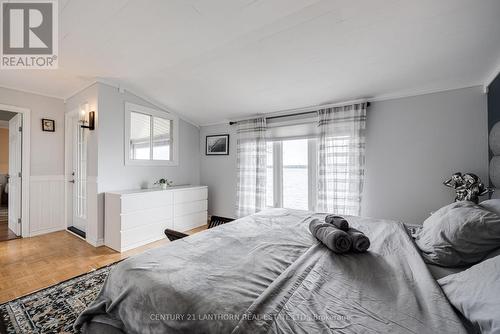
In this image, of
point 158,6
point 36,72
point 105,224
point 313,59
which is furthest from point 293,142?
point 36,72

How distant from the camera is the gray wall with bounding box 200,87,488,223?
92.1 inches

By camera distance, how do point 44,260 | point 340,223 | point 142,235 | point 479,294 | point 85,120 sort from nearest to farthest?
point 479,294, point 340,223, point 44,260, point 142,235, point 85,120

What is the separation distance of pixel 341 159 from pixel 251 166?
1.58 meters

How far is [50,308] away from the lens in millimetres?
1657

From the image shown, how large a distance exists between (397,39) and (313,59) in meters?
0.77

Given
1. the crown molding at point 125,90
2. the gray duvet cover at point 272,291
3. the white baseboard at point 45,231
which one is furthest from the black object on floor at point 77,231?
the gray duvet cover at point 272,291

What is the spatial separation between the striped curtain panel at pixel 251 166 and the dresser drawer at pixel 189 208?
29.0 inches

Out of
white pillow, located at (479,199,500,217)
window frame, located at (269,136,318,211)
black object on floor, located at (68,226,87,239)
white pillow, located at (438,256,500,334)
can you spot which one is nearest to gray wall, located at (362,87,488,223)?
window frame, located at (269,136,318,211)

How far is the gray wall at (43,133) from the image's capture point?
330cm

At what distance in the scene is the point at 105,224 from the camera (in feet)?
10.0

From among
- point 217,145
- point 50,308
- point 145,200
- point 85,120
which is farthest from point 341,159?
point 85,120

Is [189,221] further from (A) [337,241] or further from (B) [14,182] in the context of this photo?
(A) [337,241]

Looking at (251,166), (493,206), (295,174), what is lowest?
(493,206)

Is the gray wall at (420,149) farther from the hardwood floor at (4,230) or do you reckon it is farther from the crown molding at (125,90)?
the hardwood floor at (4,230)
